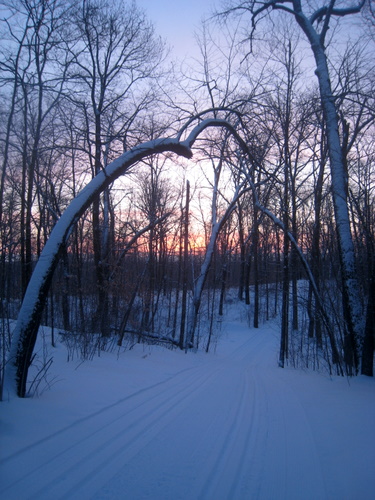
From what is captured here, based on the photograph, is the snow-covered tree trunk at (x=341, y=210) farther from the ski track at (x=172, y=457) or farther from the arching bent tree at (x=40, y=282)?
the arching bent tree at (x=40, y=282)

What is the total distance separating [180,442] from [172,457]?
365 mm

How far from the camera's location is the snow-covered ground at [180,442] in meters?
2.72

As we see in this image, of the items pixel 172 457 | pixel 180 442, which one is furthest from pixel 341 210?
pixel 172 457

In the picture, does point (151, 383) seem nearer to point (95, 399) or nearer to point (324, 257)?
point (95, 399)

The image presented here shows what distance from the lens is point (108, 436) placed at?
3.56 m

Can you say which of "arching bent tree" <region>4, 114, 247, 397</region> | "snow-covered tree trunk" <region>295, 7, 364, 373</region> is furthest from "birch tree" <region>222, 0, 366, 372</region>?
"arching bent tree" <region>4, 114, 247, 397</region>

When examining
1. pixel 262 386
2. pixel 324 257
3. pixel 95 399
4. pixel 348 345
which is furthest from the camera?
pixel 324 257

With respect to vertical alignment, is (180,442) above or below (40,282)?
below

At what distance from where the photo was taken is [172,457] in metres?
3.23

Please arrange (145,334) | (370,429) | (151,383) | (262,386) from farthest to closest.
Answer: (145,334)
(262,386)
(151,383)
(370,429)

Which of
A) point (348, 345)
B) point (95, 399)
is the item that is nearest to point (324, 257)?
point (348, 345)

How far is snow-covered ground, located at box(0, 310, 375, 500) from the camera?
8.92ft

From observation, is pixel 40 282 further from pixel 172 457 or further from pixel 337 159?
pixel 337 159

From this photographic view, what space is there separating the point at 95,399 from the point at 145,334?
924 centimetres
